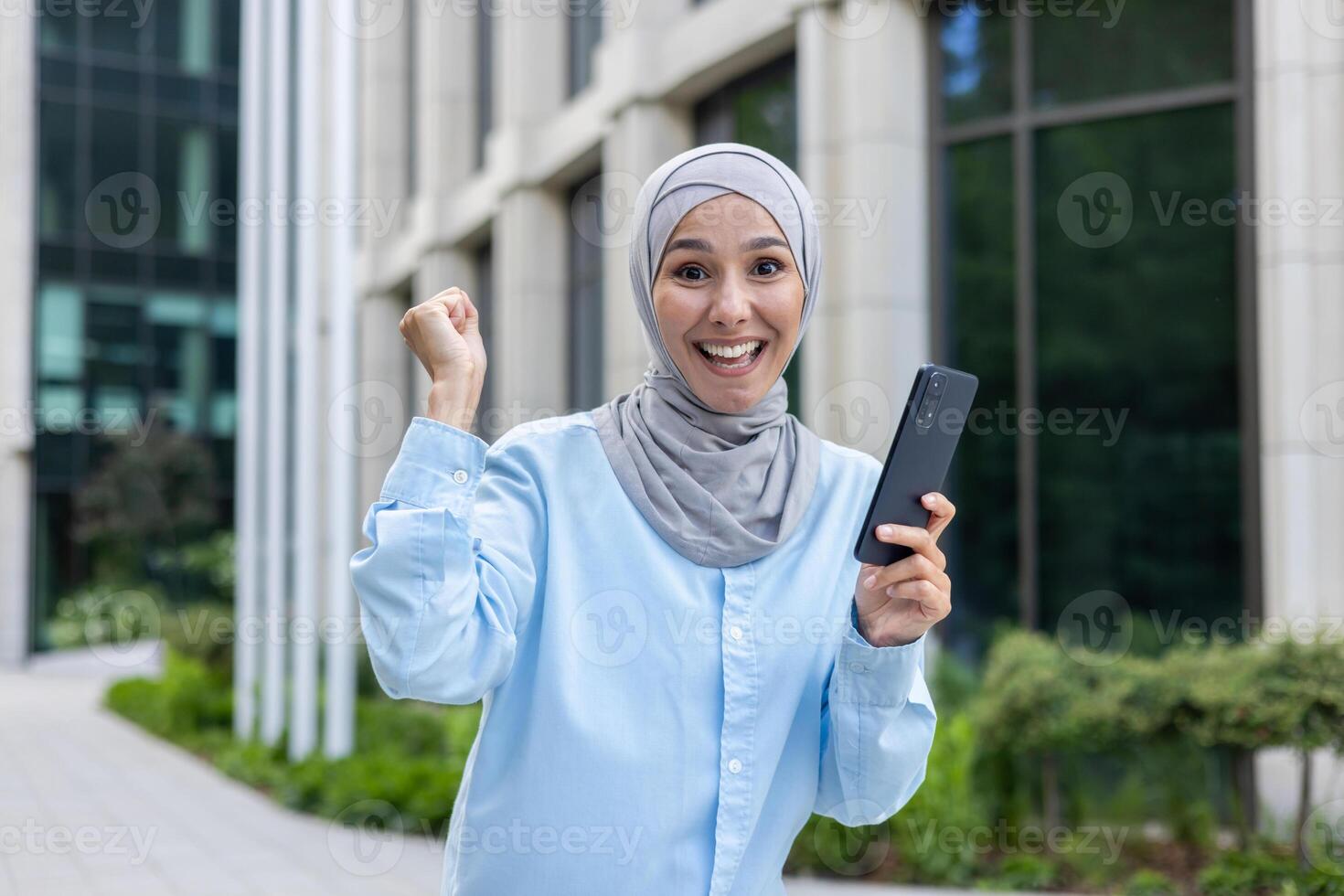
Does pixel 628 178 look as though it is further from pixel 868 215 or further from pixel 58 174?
pixel 58 174

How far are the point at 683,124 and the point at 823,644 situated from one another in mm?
10221

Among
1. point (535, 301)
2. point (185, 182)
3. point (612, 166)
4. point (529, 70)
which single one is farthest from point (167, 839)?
point (185, 182)

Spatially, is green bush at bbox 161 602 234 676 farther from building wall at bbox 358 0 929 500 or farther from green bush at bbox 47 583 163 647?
green bush at bbox 47 583 163 647

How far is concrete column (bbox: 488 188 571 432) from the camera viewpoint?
1436 centimetres

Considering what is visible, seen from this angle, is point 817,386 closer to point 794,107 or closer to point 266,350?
point 794,107

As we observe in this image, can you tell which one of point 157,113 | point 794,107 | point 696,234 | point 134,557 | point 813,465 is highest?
point 157,113

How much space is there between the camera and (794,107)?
10.5 m

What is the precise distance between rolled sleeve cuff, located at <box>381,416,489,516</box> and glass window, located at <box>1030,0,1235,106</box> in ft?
24.2

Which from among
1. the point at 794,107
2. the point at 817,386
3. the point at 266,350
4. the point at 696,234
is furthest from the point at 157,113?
the point at 696,234

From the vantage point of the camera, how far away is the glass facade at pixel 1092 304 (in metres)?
7.91

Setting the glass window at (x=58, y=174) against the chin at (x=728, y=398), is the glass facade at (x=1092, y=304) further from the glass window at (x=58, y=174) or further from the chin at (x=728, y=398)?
the glass window at (x=58, y=174)

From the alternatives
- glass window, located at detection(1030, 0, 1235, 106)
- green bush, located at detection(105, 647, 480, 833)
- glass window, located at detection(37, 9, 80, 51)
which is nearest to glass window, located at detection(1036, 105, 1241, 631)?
glass window, located at detection(1030, 0, 1235, 106)

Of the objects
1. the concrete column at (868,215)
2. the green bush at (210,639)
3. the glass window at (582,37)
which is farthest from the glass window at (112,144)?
the concrete column at (868,215)

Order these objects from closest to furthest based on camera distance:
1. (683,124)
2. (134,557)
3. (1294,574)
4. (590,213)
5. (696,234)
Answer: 1. (696,234)
2. (1294,574)
3. (683,124)
4. (590,213)
5. (134,557)
